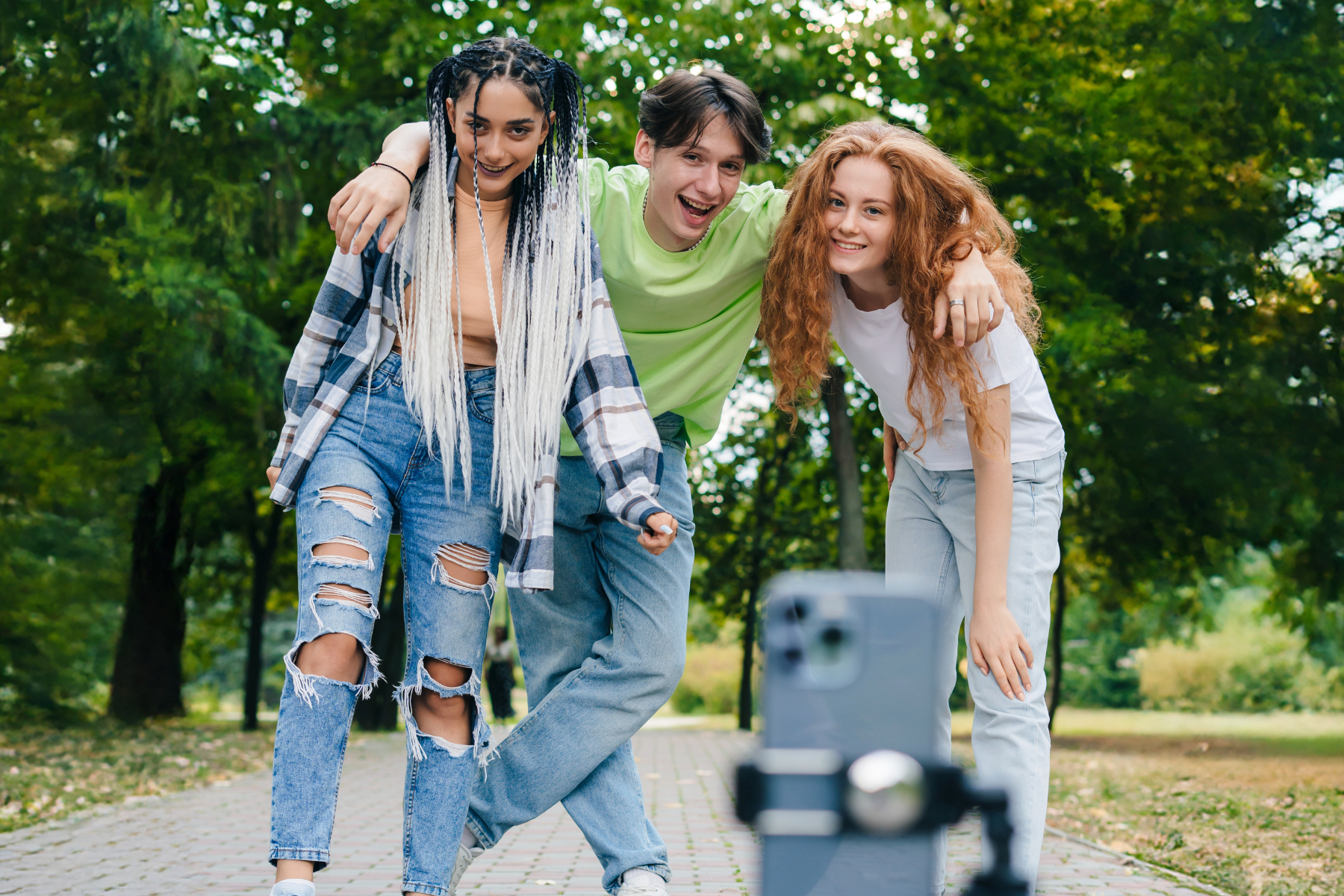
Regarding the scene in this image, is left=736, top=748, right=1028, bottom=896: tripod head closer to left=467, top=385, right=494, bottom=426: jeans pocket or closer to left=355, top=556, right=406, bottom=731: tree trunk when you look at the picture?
left=467, top=385, right=494, bottom=426: jeans pocket

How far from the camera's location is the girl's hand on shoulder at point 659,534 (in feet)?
7.72

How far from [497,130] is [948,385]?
1.16 metres

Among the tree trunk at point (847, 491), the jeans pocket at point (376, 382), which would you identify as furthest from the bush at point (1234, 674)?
the jeans pocket at point (376, 382)

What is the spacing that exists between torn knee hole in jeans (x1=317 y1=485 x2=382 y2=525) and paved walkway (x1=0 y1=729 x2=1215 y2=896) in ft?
3.75

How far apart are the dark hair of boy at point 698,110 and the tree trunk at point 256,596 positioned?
14466mm

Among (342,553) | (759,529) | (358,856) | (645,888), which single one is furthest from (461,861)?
(759,529)

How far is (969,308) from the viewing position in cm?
240

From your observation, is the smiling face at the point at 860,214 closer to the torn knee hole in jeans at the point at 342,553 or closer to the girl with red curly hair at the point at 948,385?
the girl with red curly hair at the point at 948,385

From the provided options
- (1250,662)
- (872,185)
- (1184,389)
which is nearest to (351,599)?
(872,185)

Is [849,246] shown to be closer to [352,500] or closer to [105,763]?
[352,500]

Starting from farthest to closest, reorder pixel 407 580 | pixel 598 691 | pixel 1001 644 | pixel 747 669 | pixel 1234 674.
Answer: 1. pixel 1234 674
2. pixel 747 669
3. pixel 598 691
4. pixel 407 580
5. pixel 1001 644

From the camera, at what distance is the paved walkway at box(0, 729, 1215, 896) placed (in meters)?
4.14

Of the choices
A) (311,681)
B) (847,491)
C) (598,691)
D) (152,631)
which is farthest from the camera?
(152,631)

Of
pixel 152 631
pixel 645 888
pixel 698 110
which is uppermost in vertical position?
pixel 698 110
